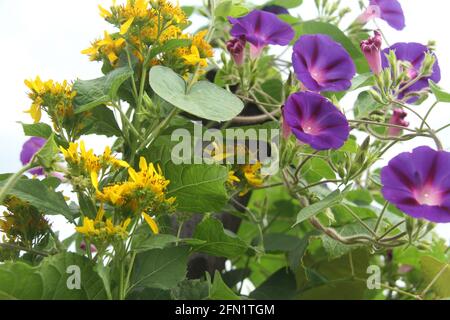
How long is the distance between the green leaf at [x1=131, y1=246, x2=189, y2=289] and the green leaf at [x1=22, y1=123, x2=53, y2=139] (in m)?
0.21

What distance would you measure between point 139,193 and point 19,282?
158 mm

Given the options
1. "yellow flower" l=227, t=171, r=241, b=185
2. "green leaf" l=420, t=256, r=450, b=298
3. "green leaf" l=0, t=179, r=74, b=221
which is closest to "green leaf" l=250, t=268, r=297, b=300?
"green leaf" l=420, t=256, r=450, b=298

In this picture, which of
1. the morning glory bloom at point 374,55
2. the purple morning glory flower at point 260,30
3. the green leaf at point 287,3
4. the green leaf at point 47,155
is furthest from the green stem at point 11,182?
the green leaf at point 287,3

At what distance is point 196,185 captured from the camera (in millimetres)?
865

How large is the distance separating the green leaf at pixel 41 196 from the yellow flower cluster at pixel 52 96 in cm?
11

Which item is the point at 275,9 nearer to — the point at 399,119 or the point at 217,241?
the point at 399,119

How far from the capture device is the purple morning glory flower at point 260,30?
0.99m

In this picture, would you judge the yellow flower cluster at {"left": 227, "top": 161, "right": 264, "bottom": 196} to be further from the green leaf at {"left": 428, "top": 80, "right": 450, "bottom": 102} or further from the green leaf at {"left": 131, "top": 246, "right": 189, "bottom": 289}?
the green leaf at {"left": 428, "top": 80, "right": 450, "bottom": 102}

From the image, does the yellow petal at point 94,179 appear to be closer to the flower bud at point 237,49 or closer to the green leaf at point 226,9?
the flower bud at point 237,49

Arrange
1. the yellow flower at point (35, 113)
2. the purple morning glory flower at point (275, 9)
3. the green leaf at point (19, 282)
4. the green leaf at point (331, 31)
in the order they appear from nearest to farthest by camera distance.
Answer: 1. the green leaf at point (19, 282)
2. the yellow flower at point (35, 113)
3. the green leaf at point (331, 31)
4. the purple morning glory flower at point (275, 9)

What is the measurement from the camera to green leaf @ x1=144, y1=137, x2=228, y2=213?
861 mm

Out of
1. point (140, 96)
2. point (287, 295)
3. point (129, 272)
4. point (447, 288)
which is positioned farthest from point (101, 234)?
point (447, 288)

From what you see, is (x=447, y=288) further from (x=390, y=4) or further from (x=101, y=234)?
(x=101, y=234)

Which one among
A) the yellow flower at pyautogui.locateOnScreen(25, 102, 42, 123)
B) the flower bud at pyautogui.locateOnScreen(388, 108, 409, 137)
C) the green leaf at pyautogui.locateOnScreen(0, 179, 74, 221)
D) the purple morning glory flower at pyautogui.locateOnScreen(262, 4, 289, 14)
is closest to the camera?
the green leaf at pyautogui.locateOnScreen(0, 179, 74, 221)
